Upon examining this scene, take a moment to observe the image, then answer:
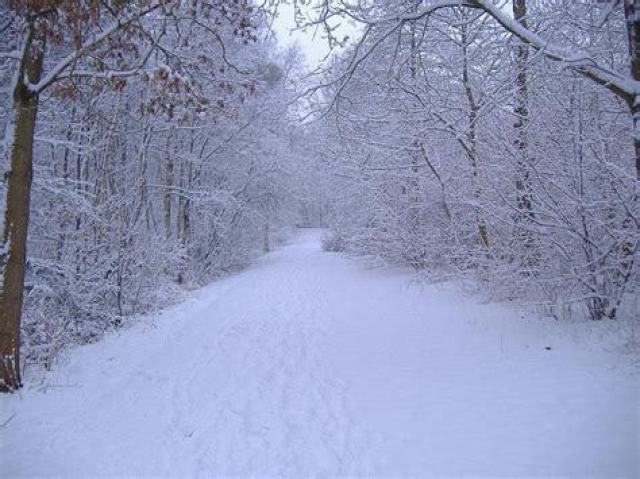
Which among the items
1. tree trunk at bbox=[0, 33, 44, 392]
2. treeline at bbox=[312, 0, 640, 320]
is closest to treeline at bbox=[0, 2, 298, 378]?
tree trunk at bbox=[0, 33, 44, 392]

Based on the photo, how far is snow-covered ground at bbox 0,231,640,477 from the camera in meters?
3.36

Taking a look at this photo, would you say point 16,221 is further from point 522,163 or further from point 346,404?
point 522,163

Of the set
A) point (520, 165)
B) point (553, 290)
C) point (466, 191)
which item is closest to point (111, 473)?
point (553, 290)

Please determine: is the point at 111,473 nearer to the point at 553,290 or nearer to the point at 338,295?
the point at 553,290

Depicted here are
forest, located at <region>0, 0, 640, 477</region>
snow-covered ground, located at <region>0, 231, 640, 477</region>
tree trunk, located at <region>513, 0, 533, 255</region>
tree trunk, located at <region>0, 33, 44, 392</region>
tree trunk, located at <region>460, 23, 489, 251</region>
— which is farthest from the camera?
tree trunk, located at <region>460, 23, 489, 251</region>

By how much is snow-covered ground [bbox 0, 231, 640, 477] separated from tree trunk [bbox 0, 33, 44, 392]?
488 mm

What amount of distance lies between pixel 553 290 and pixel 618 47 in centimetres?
351

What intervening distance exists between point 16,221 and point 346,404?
419cm

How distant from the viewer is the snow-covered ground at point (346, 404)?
3361mm

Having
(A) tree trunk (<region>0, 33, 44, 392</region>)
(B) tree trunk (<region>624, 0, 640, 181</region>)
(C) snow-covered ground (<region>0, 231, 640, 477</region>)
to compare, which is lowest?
(C) snow-covered ground (<region>0, 231, 640, 477</region>)

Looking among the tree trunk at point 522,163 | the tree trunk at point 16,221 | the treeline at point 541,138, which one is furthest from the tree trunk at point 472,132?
the tree trunk at point 16,221

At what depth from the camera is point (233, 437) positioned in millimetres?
3941

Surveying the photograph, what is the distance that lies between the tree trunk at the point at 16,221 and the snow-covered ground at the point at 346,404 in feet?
1.60

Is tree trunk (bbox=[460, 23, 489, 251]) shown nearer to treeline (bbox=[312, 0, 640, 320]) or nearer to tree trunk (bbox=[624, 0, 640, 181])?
treeline (bbox=[312, 0, 640, 320])
